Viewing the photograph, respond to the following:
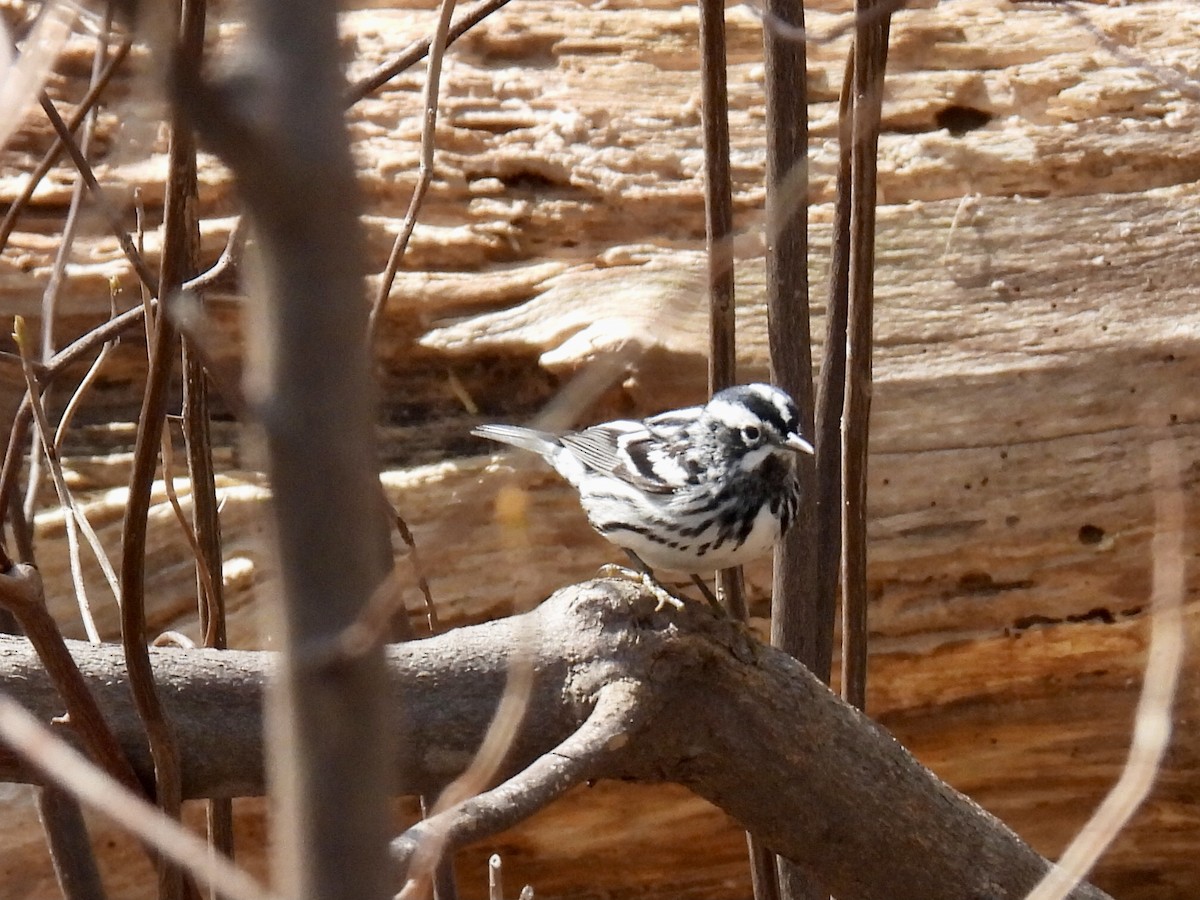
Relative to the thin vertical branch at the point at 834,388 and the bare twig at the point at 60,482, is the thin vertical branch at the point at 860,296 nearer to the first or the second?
the thin vertical branch at the point at 834,388

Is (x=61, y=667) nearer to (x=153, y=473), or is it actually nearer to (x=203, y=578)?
(x=153, y=473)

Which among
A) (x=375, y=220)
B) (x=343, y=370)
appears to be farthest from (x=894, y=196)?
(x=343, y=370)

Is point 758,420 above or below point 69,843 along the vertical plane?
above

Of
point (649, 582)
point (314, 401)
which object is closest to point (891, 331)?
point (649, 582)

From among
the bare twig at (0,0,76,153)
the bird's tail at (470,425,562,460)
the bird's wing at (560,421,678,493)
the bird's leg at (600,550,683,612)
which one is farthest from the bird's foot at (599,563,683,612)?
the bare twig at (0,0,76,153)

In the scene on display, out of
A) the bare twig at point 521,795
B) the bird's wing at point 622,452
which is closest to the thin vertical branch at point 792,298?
the bird's wing at point 622,452

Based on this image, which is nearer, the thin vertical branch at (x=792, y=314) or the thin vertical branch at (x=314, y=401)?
the thin vertical branch at (x=314, y=401)
